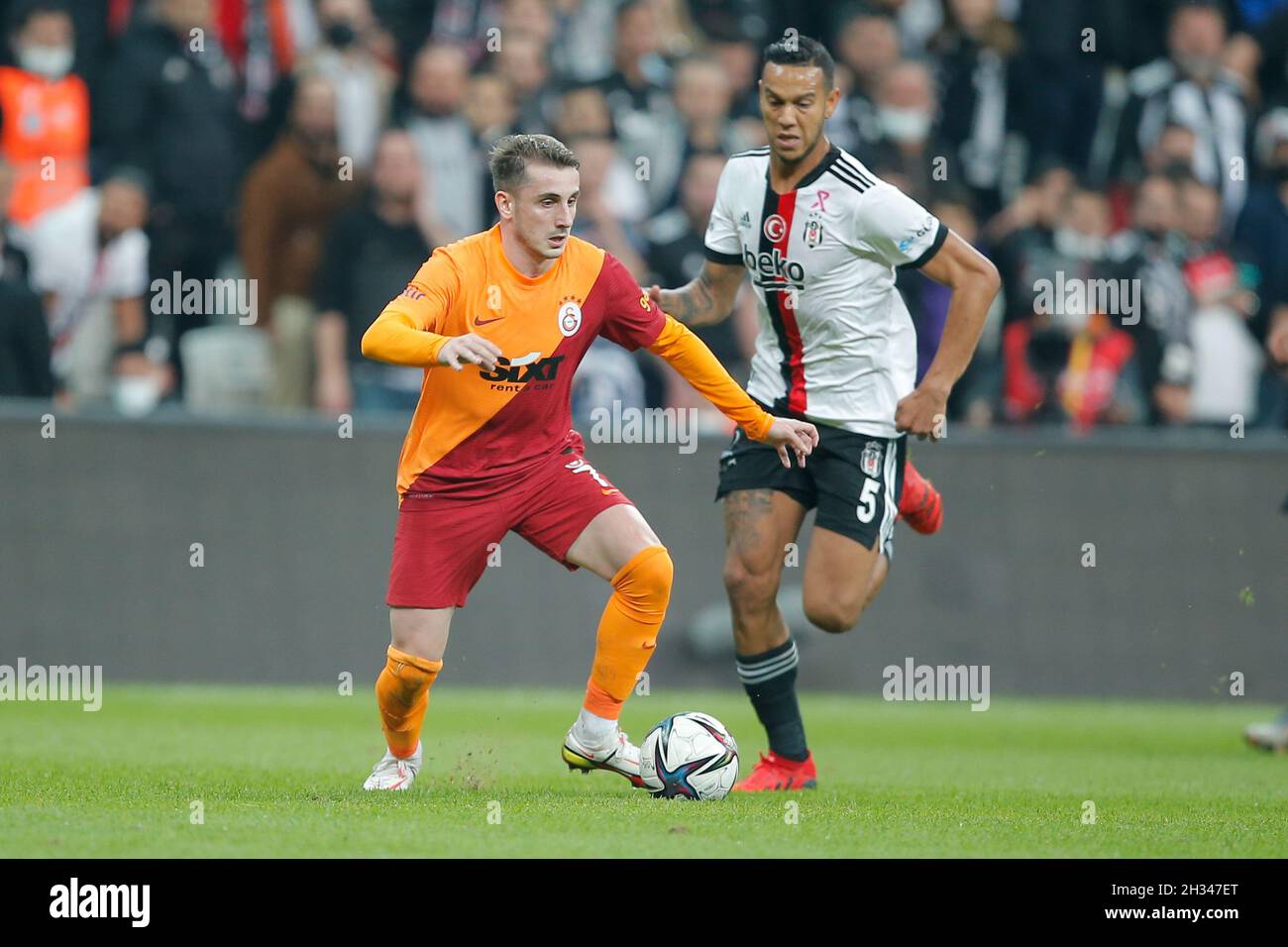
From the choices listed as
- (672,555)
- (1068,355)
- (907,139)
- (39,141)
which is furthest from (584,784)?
(39,141)

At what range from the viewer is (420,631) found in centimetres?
782

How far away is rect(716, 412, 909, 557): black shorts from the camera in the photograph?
8703mm

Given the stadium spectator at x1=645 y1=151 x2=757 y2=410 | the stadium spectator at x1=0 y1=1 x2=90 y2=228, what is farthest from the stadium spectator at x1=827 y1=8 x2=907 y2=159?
the stadium spectator at x1=0 y1=1 x2=90 y2=228

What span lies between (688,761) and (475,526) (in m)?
1.26

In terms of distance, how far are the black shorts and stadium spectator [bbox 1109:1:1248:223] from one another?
7.55 m

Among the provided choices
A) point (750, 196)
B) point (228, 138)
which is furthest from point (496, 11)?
point (750, 196)

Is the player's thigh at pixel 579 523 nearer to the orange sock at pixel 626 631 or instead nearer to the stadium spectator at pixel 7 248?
the orange sock at pixel 626 631

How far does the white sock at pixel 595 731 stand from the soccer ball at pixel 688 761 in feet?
0.52

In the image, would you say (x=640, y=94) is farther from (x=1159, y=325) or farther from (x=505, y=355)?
(x=505, y=355)

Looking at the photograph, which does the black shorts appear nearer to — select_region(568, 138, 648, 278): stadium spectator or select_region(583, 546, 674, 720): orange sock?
select_region(583, 546, 674, 720): orange sock

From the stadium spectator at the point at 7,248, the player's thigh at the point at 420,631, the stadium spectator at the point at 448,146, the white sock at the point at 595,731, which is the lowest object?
the white sock at the point at 595,731

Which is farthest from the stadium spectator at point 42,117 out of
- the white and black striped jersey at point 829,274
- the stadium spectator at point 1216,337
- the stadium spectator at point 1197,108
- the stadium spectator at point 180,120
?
the stadium spectator at point 1216,337

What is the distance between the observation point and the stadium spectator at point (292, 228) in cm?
1398

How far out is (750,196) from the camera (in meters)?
8.72
